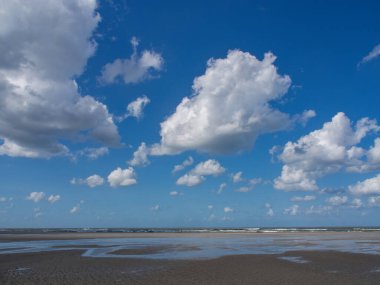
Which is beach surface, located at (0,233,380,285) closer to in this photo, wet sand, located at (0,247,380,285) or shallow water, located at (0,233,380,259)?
wet sand, located at (0,247,380,285)

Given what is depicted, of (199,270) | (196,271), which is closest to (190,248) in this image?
(199,270)

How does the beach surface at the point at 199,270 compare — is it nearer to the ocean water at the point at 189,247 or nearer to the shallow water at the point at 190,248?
the shallow water at the point at 190,248

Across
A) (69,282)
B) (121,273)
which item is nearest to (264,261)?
(121,273)

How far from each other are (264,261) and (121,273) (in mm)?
12001

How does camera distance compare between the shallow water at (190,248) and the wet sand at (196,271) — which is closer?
the wet sand at (196,271)

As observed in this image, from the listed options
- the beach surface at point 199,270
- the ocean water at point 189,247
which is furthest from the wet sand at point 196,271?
the ocean water at point 189,247

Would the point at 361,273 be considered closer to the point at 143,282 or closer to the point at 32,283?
the point at 143,282

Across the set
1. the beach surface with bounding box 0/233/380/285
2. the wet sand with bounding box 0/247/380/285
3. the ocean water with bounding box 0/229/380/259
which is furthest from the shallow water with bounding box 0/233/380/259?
the wet sand with bounding box 0/247/380/285

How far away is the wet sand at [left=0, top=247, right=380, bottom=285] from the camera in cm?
2150

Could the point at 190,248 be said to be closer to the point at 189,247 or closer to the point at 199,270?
the point at 189,247

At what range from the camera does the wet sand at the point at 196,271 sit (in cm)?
2150

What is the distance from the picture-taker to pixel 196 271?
2495 centimetres

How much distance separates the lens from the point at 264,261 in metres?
30.1

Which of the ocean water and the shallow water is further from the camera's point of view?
the ocean water
